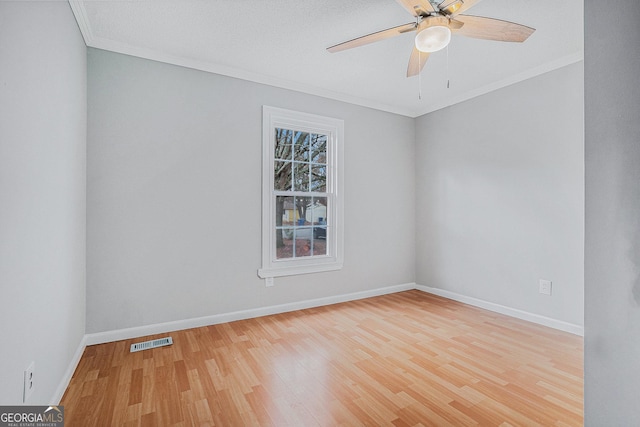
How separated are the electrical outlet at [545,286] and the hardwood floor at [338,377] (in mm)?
355

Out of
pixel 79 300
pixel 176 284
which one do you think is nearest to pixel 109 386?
pixel 79 300

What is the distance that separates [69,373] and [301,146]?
9.32ft

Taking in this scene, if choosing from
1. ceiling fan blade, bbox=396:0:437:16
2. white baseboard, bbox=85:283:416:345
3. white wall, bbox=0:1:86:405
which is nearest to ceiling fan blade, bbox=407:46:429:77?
ceiling fan blade, bbox=396:0:437:16

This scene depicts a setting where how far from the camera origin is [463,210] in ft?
12.4

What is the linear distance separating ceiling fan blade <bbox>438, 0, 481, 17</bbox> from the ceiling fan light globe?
0.38 ft

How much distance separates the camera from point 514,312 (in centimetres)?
324

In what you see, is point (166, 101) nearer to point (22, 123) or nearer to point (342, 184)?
point (22, 123)

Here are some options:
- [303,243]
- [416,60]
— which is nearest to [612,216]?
[416,60]

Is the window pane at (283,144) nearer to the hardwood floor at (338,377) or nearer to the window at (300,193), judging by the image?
the window at (300,193)

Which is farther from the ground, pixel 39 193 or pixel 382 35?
pixel 382 35

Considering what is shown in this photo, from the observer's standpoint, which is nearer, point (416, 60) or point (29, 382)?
point (29, 382)

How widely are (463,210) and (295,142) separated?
88.7 inches

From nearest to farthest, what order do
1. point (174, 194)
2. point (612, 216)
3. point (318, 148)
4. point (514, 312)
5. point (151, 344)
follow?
point (612, 216), point (151, 344), point (174, 194), point (514, 312), point (318, 148)

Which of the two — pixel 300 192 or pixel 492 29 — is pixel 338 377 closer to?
pixel 300 192
